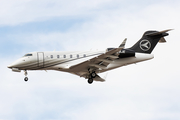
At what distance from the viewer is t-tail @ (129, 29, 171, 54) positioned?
28.3 m

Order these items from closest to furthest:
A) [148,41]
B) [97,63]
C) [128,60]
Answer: [97,63] → [128,60] → [148,41]

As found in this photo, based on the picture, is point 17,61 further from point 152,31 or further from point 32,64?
point 152,31

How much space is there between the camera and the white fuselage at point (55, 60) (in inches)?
1046

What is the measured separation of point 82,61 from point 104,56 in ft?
9.84

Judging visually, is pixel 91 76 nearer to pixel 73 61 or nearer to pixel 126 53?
pixel 73 61

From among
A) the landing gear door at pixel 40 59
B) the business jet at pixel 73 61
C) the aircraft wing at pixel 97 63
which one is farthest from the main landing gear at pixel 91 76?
the landing gear door at pixel 40 59

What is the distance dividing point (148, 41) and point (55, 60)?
30.8 feet

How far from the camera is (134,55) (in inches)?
1062

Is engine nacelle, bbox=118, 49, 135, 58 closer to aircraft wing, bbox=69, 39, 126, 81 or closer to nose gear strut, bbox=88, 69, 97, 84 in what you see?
aircraft wing, bbox=69, 39, 126, 81

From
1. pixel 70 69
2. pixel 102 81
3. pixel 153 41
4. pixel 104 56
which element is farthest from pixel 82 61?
pixel 153 41

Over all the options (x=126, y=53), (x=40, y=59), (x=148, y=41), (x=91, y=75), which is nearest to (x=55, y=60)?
(x=40, y=59)

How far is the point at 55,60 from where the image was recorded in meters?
26.7

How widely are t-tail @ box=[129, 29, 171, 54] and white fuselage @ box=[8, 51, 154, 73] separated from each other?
1.40 metres

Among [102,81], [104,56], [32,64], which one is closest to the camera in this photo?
[104,56]
